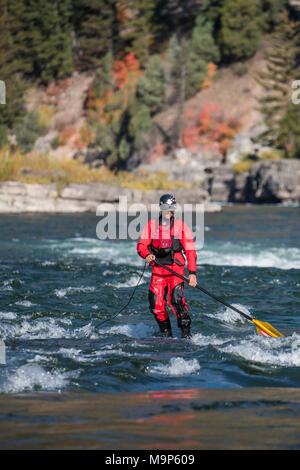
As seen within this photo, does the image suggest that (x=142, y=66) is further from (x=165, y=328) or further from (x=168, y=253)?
(x=165, y=328)

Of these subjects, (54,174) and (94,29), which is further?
(94,29)

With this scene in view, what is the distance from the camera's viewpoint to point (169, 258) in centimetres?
866

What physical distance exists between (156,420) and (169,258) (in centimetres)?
373

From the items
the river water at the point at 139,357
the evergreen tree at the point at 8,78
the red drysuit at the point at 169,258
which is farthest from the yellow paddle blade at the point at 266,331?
the evergreen tree at the point at 8,78

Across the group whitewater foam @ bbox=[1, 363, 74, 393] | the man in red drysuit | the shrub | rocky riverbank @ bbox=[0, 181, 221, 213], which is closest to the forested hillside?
the shrub

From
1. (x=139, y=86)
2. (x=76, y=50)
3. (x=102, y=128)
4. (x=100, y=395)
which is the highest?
(x=76, y=50)

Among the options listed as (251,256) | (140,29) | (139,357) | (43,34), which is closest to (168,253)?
(139,357)

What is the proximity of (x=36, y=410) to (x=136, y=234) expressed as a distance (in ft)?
64.4

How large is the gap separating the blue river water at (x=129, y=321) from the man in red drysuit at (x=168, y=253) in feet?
1.31

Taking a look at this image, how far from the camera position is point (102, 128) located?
55.1 m

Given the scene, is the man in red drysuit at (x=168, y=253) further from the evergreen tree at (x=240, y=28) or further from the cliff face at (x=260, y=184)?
the evergreen tree at (x=240, y=28)

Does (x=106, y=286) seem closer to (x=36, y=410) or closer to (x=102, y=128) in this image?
(x=36, y=410)

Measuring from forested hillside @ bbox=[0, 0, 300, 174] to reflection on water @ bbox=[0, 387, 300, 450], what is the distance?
43.9 metres
